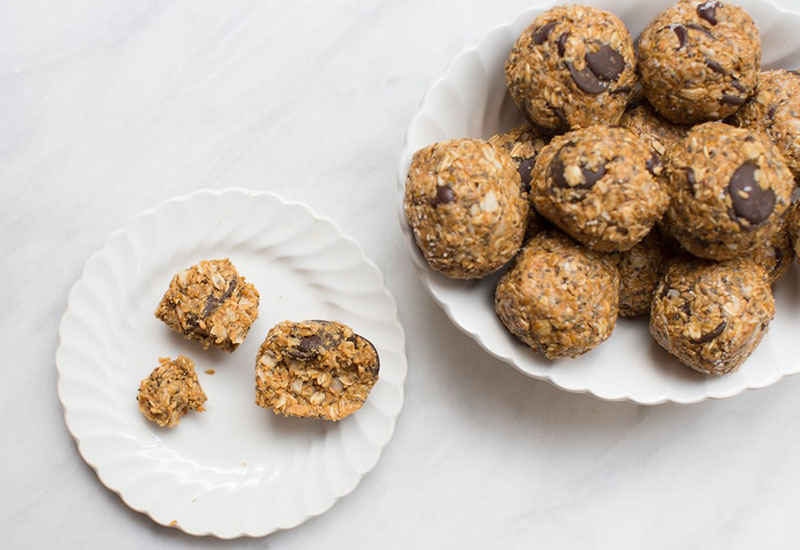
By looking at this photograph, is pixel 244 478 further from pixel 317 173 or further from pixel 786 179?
pixel 786 179

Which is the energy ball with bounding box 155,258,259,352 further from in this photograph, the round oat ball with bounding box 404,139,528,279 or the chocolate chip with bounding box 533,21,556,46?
the chocolate chip with bounding box 533,21,556,46

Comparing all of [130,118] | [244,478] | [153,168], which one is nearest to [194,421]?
[244,478]

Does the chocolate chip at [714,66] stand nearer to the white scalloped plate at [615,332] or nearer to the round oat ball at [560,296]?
the white scalloped plate at [615,332]

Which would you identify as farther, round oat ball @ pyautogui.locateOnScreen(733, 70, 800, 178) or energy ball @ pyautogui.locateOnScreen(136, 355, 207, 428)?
energy ball @ pyautogui.locateOnScreen(136, 355, 207, 428)

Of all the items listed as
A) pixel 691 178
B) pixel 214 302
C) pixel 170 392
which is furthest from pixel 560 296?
pixel 170 392

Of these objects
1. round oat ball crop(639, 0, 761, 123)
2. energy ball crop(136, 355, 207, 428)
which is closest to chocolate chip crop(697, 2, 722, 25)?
round oat ball crop(639, 0, 761, 123)

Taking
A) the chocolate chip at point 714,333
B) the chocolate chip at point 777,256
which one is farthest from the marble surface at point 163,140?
the chocolate chip at point 777,256
